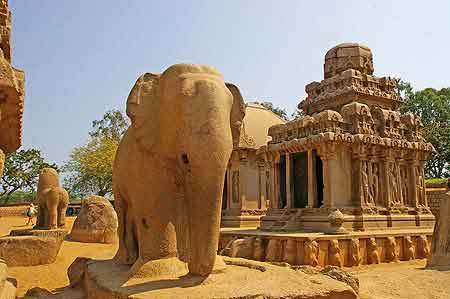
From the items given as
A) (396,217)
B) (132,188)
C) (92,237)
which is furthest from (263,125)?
(132,188)

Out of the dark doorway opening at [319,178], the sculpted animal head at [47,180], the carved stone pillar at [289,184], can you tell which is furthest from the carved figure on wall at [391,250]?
the sculpted animal head at [47,180]

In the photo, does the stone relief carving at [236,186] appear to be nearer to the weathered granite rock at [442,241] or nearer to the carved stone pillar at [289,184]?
the carved stone pillar at [289,184]

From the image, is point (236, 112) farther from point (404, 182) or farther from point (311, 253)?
point (404, 182)

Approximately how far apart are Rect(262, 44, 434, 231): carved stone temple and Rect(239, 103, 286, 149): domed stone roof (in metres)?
3.96

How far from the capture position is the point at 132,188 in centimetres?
432

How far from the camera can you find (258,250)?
1017 cm

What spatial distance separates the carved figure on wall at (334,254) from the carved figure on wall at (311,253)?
0.42m

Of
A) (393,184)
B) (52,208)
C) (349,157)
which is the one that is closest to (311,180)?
(349,157)

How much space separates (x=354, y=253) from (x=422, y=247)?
2.68 meters

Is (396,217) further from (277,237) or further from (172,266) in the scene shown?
(172,266)

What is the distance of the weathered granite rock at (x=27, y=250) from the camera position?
27.4ft

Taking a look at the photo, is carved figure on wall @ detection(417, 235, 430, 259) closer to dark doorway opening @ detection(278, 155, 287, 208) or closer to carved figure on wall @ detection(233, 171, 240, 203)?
dark doorway opening @ detection(278, 155, 287, 208)

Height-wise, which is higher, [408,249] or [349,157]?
[349,157]

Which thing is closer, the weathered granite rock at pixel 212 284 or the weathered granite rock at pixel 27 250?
the weathered granite rock at pixel 212 284
